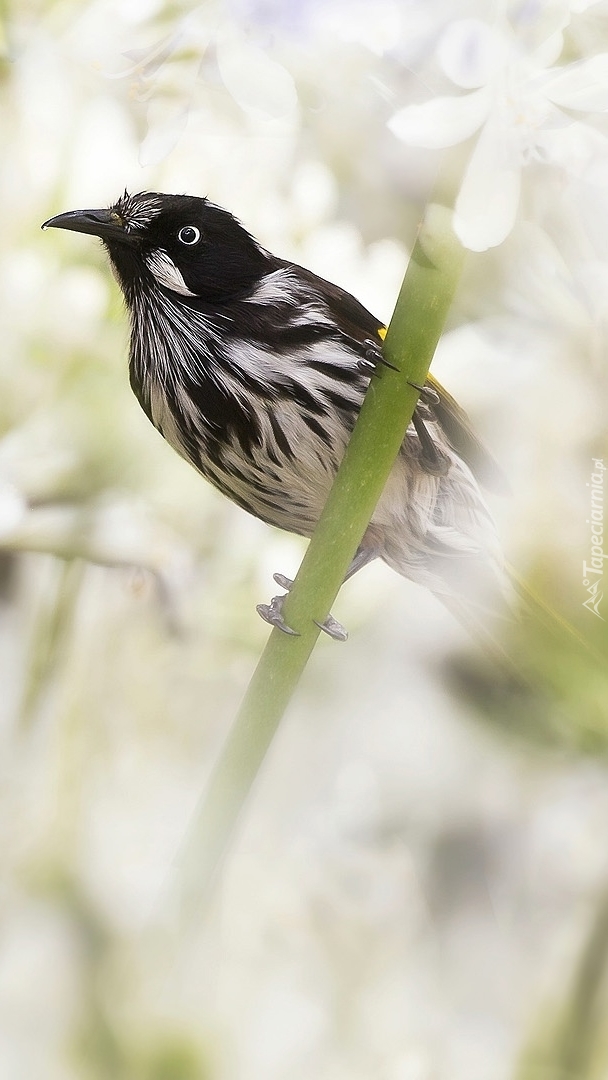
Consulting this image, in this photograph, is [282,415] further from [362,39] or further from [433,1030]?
[433,1030]

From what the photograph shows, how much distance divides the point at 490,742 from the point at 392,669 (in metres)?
0.08

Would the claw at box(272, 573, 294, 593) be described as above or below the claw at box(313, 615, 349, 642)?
above

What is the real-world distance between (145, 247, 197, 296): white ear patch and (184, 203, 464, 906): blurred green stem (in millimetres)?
148

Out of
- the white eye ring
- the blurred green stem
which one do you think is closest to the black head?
the white eye ring

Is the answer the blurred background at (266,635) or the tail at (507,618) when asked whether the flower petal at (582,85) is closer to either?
the blurred background at (266,635)

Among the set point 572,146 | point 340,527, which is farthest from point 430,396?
point 572,146

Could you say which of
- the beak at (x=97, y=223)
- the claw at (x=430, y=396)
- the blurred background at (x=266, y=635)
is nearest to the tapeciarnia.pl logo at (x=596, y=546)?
the blurred background at (x=266, y=635)

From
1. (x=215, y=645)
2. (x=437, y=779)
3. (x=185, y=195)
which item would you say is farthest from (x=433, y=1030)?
(x=185, y=195)

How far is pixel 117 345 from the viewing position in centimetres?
58

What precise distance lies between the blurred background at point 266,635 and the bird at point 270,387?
0.02 m

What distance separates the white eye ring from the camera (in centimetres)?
54

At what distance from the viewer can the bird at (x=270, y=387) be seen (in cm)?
52

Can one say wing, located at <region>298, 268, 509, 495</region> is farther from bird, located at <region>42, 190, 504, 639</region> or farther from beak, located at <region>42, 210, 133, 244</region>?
beak, located at <region>42, 210, 133, 244</region>

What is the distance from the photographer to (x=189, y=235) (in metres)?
0.54
